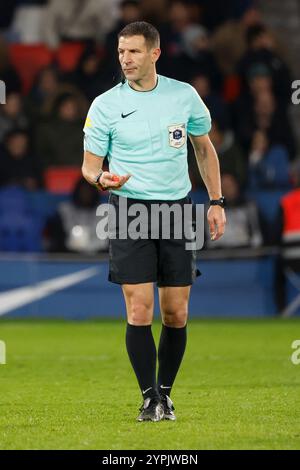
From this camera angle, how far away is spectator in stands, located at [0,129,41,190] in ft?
52.0

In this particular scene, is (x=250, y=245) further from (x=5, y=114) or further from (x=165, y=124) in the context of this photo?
(x=165, y=124)

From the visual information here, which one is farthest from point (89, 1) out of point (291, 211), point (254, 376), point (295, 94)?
point (254, 376)

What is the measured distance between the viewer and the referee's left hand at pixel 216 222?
710cm

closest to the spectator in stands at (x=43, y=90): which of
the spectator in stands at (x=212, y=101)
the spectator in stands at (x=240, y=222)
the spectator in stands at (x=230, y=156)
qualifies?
the spectator in stands at (x=212, y=101)

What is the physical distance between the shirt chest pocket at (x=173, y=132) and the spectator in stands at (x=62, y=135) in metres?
9.07

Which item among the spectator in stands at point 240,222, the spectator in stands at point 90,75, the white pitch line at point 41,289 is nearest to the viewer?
the white pitch line at point 41,289

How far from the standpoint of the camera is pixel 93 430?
641cm

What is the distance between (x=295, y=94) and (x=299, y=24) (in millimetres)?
3143

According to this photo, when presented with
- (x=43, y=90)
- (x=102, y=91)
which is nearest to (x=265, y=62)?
(x=102, y=91)

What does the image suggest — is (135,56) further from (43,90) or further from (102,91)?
(43,90)

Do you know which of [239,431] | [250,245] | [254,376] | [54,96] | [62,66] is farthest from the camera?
[62,66]

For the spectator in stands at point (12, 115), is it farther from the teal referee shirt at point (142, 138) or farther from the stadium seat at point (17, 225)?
the teal referee shirt at point (142, 138)

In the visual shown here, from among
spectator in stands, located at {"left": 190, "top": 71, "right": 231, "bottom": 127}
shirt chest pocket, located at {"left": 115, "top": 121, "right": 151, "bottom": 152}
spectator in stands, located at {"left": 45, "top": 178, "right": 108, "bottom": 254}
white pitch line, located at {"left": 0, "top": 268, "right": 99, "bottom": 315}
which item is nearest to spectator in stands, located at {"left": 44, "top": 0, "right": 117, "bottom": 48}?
spectator in stands, located at {"left": 190, "top": 71, "right": 231, "bottom": 127}

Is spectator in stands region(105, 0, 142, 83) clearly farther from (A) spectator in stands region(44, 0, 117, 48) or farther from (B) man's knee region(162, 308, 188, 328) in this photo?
(B) man's knee region(162, 308, 188, 328)
